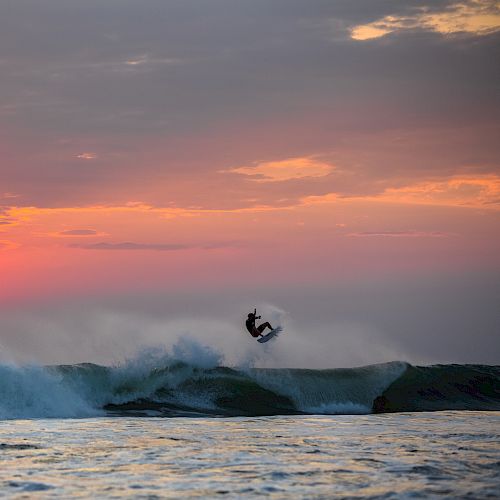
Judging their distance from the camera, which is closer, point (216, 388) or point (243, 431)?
point (243, 431)

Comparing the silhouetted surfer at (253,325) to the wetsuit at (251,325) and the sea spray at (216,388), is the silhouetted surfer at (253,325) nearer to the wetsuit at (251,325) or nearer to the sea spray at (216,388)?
the wetsuit at (251,325)

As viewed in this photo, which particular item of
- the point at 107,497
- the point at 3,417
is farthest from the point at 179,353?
the point at 107,497

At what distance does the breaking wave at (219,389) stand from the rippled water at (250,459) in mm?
3488

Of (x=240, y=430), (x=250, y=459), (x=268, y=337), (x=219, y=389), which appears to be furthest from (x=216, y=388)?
(x=250, y=459)

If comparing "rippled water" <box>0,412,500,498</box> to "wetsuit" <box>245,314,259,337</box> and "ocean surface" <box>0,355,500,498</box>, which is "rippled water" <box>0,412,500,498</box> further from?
"wetsuit" <box>245,314,259,337</box>

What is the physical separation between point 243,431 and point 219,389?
30.7 feet

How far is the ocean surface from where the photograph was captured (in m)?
11.8

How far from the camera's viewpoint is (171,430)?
1902 cm

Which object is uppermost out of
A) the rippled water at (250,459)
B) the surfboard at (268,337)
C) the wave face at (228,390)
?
the surfboard at (268,337)

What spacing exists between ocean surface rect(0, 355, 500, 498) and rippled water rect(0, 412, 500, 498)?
4cm

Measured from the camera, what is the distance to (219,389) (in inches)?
1113

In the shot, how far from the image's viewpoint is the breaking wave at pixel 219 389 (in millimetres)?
24375

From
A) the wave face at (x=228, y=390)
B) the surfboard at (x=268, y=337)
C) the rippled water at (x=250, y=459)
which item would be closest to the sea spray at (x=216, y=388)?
the wave face at (x=228, y=390)

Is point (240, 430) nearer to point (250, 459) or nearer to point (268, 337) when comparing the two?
point (250, 459)
